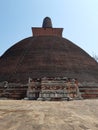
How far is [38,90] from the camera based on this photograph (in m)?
17.9

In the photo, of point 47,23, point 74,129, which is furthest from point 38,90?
point 47,23

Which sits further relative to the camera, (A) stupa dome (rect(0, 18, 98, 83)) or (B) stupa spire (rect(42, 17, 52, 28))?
(B) stupa spire (rect(42, 17, 52, 28))

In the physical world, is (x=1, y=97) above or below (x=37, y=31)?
below

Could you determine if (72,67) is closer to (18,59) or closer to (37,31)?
(18,59)

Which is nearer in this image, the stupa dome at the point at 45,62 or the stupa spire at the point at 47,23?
the stupa dome at the point at 45,62

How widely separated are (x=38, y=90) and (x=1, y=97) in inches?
146

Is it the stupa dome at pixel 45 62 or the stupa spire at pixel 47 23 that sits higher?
the stupa spire at pixel 47 23

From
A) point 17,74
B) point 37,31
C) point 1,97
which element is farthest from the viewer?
point 37,31

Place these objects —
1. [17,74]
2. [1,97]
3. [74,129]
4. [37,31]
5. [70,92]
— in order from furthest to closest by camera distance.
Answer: [37,31]
[17,74]
[1,97]
[70,92]
[74,129]

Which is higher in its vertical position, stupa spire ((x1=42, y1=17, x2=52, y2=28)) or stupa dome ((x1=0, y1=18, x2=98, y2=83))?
stupa spire ((x1=42, y1=17, x2=52, y2=28))

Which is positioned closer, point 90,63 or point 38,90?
point 38,90

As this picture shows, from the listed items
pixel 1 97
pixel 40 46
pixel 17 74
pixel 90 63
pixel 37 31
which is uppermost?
pixel 37 31

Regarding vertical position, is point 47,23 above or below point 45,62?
above

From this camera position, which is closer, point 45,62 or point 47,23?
point 45,62
